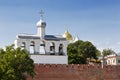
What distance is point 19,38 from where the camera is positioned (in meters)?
40.8

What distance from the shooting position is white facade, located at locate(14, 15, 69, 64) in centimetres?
4072

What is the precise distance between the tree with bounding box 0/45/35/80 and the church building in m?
10.9

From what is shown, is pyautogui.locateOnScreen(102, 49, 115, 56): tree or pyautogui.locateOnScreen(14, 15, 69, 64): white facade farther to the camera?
pyautogui.locateOnScreen(102, 49, 115, 56): tree

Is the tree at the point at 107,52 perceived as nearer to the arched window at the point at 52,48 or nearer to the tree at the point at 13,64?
the arched window at the point at 52,48

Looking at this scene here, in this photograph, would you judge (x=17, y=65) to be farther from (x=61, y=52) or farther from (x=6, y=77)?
(x=61, y=52)

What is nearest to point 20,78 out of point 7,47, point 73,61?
point 7,47

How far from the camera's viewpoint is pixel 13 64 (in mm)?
28688

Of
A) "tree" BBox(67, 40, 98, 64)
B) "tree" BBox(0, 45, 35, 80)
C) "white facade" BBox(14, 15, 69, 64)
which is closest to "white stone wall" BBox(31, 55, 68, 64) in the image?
"white facade" BBox(14, 15, 69, 64)

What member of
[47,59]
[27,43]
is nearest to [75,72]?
[47,59]

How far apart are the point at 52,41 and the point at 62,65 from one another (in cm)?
419

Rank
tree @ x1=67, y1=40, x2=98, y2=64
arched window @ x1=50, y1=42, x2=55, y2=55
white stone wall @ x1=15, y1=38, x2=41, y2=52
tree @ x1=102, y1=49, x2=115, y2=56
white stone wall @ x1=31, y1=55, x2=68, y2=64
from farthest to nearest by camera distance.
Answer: tree @ x1=102, y1=49, x2=115, y2=56, tree @ x1=67, y1=40, x2=98, y2=64, arched window @ x1=50, y1=42, x2=55, y2=55, white stone wall @ x1=15, y1=38, x2=41, y2=52, white stone wall @ x1=31, y1=55, x2=68, y2=64

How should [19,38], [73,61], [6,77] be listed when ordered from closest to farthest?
[6,77] < [19,38] < [73,61]

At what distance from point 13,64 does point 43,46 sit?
13.4m

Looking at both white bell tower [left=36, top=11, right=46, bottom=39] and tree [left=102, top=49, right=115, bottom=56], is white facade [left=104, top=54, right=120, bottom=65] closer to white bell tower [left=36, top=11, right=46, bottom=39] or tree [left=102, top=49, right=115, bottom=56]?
tree [left=102, top=49, right=115, bottom=56]
